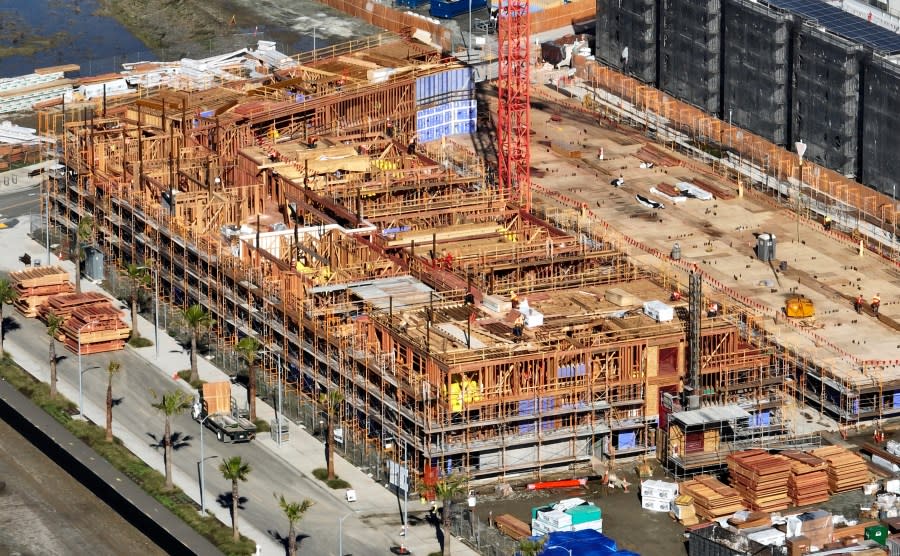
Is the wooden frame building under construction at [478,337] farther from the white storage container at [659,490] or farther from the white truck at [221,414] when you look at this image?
the white truck at [221,414]

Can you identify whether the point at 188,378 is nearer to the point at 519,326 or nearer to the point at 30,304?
the point at 30,304

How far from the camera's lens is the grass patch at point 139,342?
190875 millimetres

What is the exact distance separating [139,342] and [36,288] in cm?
1161

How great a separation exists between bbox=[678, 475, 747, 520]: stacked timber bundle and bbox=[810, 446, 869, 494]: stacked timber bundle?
6645 millimetres

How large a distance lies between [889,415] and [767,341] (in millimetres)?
10409

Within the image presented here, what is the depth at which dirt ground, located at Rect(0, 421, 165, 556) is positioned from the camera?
15925 centimetres

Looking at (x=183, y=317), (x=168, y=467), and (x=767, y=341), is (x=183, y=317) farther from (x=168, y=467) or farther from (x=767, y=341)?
(x=767, y=341)

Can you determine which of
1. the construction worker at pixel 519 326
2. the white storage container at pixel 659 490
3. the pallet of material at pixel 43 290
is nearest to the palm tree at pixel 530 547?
the white storage container at pixel 659 490

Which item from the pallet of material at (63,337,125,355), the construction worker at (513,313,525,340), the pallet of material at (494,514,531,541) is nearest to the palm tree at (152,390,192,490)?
the pallet of material at (63,337,125,355)

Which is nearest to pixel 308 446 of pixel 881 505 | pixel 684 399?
pixel 684 399

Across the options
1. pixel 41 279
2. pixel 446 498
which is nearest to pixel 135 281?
pixel 41 279

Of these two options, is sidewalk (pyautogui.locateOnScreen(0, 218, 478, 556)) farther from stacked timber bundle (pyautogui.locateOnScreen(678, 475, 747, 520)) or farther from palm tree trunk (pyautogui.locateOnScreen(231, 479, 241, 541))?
stacked timber bundle (pyautogui.locateOnScreen(678, 475, 747, 520))

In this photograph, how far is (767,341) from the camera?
182m

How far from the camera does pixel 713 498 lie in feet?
530
